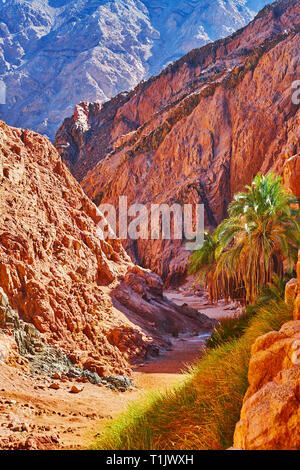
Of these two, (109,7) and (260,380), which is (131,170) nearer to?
(260,380)

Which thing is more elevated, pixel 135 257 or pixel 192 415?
pixel 192 415

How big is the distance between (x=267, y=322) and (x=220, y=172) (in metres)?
36.2

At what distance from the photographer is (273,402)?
2637 mm

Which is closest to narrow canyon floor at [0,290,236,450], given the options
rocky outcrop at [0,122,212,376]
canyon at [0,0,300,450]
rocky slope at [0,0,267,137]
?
canyon at [0,0,300,450]

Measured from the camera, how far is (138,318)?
15352 mm

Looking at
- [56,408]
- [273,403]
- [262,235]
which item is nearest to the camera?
[273,403]

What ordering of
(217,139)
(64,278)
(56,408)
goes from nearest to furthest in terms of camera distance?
(56,408), (64,278), (217,139)

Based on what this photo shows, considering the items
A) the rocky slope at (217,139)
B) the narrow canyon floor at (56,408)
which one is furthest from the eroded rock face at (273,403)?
→ the rocky slope at (217,139)

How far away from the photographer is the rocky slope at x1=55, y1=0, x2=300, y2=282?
3822 cm

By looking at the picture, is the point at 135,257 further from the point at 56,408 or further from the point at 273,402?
the point at 273,402

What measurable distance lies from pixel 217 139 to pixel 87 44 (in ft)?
372

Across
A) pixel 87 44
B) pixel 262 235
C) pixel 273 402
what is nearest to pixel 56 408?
pixel 273 402

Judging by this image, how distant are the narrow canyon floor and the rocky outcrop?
3.60 feet

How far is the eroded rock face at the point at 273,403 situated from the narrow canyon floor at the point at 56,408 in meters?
2.20
